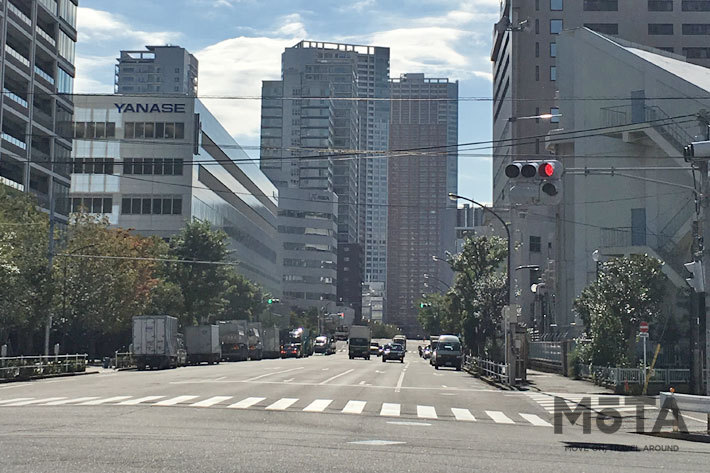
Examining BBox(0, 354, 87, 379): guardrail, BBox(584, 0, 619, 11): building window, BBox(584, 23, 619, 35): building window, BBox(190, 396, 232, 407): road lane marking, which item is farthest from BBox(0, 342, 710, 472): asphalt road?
BBox(584, 0, 619, 11): building window

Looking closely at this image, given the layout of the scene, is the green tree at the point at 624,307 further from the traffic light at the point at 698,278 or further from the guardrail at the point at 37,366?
the guardrail at the point at 37,366

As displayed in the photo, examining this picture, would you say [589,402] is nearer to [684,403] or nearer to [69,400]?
[684,403]

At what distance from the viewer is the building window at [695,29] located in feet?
326

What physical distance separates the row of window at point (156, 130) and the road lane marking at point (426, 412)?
283 ft

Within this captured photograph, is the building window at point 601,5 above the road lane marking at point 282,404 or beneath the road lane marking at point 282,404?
above

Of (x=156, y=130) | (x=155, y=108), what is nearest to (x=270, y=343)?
(x=156, y=130)

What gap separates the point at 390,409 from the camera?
75.8 feet

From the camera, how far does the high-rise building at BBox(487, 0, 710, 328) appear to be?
9925cm

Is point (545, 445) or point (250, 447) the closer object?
point (250, 447)

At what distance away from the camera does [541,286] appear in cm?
7881

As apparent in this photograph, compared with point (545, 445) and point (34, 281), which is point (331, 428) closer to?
point (545, 445)

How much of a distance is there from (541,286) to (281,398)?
56.3 metres

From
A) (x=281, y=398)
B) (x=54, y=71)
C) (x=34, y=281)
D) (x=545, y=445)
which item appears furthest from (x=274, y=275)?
(x=545, y=445)

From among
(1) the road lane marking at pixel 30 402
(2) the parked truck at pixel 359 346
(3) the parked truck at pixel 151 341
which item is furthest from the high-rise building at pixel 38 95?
(1) the road lane marking at pixel 30 402
